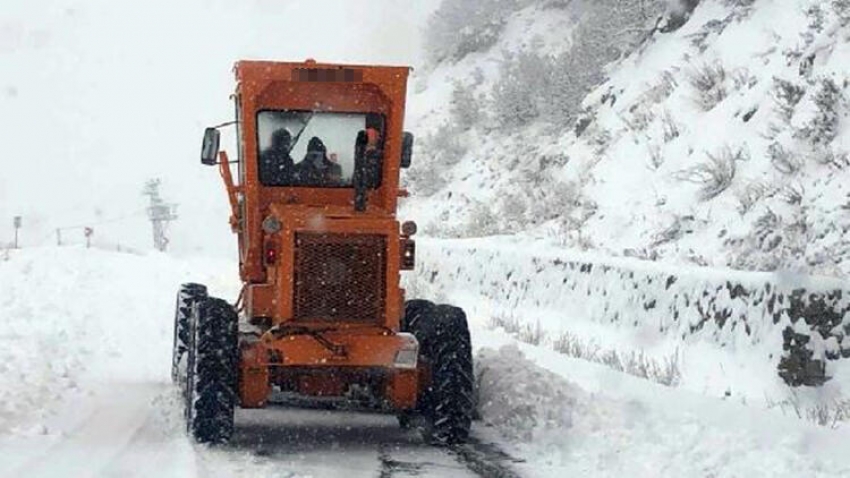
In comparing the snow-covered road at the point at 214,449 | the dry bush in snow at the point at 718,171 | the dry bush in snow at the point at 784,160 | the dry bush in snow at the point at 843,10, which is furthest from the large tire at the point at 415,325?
the dry bush in snow at the point at 843,10

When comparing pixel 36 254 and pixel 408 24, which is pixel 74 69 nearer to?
pixel 408 24

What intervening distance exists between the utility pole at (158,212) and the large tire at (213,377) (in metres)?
58.0

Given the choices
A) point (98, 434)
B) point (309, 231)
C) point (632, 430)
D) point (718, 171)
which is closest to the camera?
point (632, 430)

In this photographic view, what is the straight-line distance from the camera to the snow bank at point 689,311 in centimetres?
924

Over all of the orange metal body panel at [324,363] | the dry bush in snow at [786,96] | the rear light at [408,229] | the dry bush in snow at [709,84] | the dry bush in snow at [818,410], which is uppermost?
the dry bush in snow at [709,84]

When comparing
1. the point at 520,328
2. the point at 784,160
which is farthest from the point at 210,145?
the point at 784,160

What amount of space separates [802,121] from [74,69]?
103255 mm

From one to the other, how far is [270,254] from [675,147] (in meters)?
10.9

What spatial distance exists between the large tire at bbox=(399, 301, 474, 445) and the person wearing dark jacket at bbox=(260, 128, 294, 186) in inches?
64.1

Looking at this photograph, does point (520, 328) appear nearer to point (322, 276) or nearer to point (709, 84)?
point (322, 276)

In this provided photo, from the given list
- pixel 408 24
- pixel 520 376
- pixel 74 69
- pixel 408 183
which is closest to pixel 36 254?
pixel 408 183

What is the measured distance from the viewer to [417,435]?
32.1 feet

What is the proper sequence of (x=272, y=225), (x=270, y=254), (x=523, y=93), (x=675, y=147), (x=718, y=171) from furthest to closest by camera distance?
(x=523, y=93)
(x=675, y=147)
(x=718, y=171)
(x=270, y=254)
(x=272, y=225)

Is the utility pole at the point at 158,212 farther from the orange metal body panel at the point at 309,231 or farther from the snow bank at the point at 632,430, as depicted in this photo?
the snow bank at the point at 632,430
